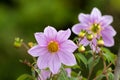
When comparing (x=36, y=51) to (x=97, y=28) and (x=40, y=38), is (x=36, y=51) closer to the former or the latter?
(x=40, y=38)

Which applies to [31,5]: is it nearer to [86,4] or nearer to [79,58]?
[86,4]

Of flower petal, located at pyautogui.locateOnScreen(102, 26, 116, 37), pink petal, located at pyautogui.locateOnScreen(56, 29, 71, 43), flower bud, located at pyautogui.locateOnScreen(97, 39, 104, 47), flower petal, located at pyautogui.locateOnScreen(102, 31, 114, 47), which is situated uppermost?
pink petal, located at pyautogui.locateOnScreen(56, 29, 71, 43)

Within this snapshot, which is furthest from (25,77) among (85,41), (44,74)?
(85,41)

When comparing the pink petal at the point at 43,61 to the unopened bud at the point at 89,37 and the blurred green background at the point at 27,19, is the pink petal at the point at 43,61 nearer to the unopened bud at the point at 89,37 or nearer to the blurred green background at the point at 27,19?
the unopened bud at the point at 89,37

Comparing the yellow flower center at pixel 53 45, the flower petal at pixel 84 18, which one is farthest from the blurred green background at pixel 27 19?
the yellow flower center at pixel 53 45

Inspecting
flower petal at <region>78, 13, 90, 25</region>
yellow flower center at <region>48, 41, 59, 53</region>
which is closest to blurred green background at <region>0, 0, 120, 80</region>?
flower petal at <region>78, 13, 90, 25</region>

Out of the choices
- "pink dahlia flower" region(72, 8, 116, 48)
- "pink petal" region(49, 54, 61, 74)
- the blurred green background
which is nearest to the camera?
"pink petal" region(49, 54, 61, 74)

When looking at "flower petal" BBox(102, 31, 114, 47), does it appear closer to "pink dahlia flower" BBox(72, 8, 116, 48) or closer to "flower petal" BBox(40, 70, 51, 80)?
"pink dahlia flower" BBox(72, 8, 116, 48)
